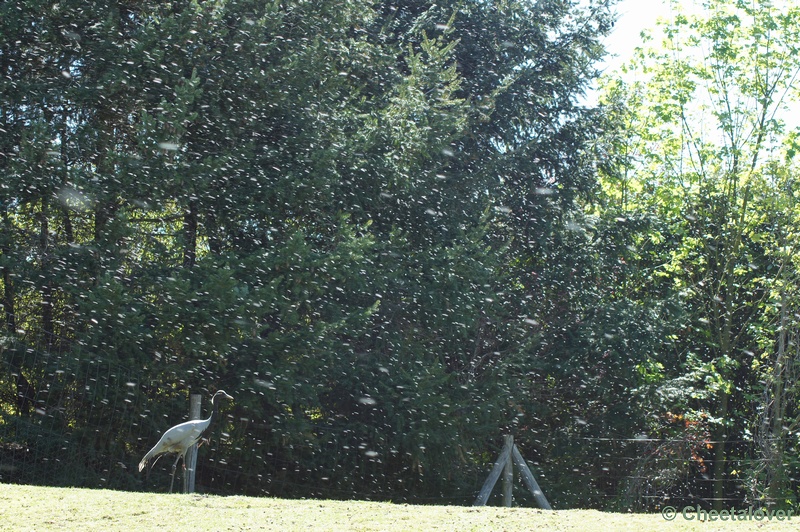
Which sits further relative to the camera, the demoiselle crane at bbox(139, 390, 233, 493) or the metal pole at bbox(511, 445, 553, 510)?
the metal pole at bbox(511, 445, 553, 510)

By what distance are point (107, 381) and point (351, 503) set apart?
13.0 feet

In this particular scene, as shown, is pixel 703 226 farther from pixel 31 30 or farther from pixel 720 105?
pixel 31 30

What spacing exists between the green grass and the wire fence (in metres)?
2.77

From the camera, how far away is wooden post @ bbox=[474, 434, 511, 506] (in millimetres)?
8938

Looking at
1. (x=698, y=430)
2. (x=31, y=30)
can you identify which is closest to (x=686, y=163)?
(x=698, y=430)

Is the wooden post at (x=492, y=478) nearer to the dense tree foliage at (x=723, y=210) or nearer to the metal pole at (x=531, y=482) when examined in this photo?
the metal pole at (x=531, y=482)

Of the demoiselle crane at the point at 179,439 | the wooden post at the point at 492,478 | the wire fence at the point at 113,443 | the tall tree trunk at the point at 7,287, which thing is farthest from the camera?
the tall tree trunk at the point at 7,287

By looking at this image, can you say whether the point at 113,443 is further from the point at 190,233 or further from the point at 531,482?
the point at 531,482

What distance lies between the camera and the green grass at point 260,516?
5246 mm

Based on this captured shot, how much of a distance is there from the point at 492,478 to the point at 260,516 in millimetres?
4253

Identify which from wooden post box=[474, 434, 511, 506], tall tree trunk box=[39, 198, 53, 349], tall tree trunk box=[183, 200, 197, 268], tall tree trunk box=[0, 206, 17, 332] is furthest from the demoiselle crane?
tall tree trunk box=[0, 206, 17, 332]

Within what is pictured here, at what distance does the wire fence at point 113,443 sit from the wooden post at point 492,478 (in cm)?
245

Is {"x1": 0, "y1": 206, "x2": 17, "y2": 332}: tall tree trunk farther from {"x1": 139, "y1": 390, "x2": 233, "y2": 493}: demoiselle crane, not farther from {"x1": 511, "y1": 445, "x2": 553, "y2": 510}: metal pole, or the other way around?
{"x1": 511, "y1": 445, "x2": 553, "y2": 510}: metal pole

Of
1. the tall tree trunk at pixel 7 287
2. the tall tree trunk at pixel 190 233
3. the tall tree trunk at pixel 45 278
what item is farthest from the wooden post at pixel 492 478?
the tall tree trunk at pixel 7 287
